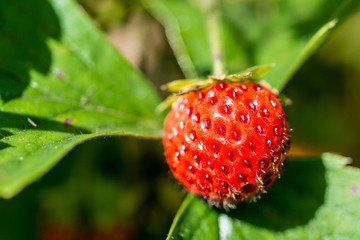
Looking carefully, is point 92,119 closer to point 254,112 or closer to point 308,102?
point 254,112

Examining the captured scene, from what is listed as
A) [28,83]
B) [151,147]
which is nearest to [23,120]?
[28,83]

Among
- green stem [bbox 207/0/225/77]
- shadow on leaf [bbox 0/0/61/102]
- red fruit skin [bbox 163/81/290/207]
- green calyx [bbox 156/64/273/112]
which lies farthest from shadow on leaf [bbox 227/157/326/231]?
shadow on leaf [bbox 0/0/61/102]

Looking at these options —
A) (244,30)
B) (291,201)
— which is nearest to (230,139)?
(291,201)

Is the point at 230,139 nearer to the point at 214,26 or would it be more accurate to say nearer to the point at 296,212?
the point at 296,212

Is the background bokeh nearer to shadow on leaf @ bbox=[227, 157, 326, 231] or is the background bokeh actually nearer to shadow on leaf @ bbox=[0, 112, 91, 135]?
shadow on leaf @ bbox=[227, 157, 326, 231]

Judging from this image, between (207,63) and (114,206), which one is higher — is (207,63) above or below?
above

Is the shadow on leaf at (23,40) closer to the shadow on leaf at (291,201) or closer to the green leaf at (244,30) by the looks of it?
the green leaf at (244,30)

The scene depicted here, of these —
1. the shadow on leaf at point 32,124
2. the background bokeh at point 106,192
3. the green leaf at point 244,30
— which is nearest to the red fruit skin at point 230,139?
the shadow on leaf at point 32,124
